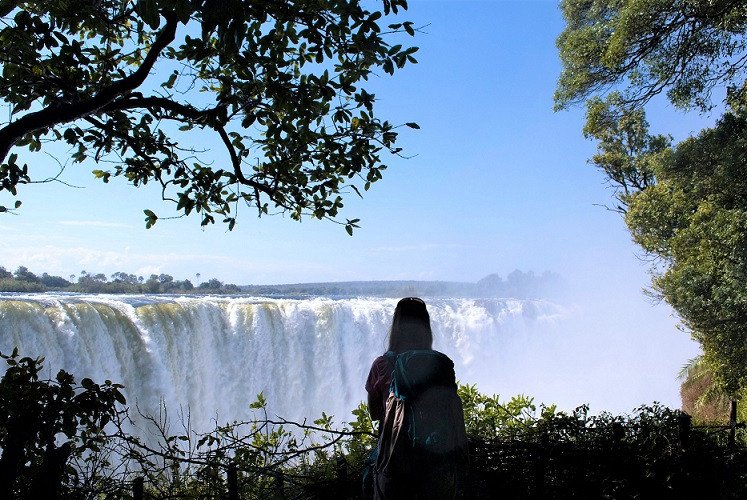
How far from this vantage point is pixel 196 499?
9.53 ft

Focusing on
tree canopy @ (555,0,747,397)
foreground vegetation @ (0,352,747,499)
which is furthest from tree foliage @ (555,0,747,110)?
foreground vegetation @ (0,352,747,499)

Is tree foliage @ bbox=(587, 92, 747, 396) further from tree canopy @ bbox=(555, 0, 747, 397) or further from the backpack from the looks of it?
the backpack

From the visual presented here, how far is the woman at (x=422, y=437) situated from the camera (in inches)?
84.6

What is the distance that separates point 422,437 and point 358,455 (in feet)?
5.54

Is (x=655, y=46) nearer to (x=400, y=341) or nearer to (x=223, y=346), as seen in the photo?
(x=400, y=341)

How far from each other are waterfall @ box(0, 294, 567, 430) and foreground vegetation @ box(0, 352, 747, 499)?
513 centimetres

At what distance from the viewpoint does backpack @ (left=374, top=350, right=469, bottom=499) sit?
84.6 inches

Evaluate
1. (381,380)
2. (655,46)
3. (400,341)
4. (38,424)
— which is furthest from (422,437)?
(655,46)

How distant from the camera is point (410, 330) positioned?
241cm

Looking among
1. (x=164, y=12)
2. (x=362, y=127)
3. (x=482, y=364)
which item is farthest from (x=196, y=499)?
(x=482, y=364)

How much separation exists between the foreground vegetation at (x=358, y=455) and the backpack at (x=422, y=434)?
386 millimetres

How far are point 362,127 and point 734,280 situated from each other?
6931mm

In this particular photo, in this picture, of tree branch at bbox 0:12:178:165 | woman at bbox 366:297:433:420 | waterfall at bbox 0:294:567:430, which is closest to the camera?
woman at bbox 366:297:433:420

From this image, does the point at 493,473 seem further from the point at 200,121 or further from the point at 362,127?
the point at 200,121
